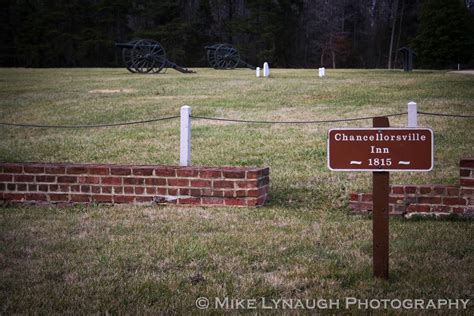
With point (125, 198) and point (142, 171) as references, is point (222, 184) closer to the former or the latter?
point (142, 171)

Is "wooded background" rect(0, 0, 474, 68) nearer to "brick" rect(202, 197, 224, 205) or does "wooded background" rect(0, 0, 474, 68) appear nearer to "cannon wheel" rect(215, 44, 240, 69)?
"cannon wheel" rect(215, 44, 240, 69)

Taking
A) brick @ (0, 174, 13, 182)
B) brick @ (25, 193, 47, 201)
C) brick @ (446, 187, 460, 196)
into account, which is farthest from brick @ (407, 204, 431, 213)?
brick @ (0, 174, 13, 182)

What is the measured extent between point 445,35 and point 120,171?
4672 centimetres

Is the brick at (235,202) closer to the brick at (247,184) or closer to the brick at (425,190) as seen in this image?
the brick at (247,184)

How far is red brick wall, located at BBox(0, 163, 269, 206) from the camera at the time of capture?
21.4 feet

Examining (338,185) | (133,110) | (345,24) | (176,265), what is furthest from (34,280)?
(345,24)

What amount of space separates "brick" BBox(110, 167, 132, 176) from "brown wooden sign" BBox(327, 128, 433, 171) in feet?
11.0

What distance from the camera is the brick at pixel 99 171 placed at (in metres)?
6.76

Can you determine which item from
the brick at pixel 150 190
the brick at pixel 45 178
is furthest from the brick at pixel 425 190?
the brick at pixel 45 178

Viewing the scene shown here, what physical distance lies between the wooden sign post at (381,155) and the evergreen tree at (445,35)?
157 ft

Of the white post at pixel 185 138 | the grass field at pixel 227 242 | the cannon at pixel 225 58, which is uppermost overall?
the cannon at pixel 225 58

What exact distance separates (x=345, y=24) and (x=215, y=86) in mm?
41936

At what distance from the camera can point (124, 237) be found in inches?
204

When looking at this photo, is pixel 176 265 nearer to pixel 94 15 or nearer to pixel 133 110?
pixel 133 110
